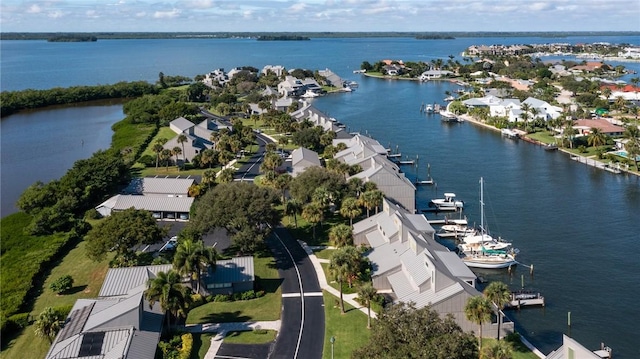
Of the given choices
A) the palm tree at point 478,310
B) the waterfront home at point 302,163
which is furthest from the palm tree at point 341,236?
the waterfront home at point 302,163

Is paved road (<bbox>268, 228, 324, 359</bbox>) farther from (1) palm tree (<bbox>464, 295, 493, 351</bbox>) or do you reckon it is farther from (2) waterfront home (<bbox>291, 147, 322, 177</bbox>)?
(2) waterfront home (<bbox>291, 147, 322, 177</bbox>)

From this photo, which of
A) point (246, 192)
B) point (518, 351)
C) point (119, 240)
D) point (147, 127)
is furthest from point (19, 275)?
point (147, 127)

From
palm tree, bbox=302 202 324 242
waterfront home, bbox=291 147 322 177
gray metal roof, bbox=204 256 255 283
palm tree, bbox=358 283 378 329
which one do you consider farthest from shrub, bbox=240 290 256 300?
waterfront home, bbox=291 147 322 177

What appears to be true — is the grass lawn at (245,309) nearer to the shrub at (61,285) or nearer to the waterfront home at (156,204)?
the shrub at (61,285)

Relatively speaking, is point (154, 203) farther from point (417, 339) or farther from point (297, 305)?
point (417, 339)

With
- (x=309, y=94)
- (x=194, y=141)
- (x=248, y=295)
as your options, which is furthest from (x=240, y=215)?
(x=309, y=94)

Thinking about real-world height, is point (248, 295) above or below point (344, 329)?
above

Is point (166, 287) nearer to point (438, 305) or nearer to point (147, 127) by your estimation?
point (438, 305)
